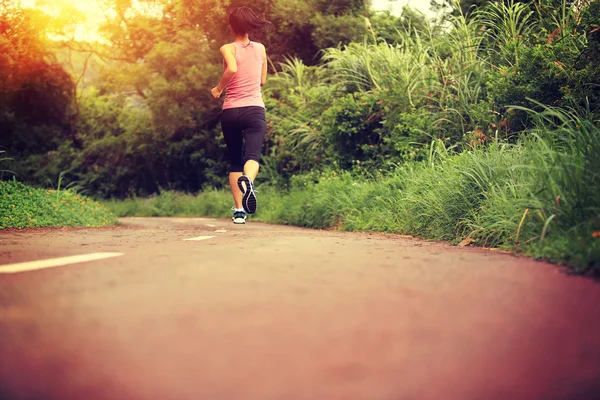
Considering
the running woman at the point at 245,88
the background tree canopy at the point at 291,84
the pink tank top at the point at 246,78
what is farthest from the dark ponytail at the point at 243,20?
the background tree canopy at the point at 291,84

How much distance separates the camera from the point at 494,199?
615cm

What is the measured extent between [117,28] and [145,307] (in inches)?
919

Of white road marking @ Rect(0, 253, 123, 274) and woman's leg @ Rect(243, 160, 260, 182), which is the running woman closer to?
woman's leg @ Rect(243, 160, 260, 182)

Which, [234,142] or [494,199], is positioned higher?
[234,142]

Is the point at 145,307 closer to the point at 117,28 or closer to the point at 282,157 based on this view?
the point at 282,157

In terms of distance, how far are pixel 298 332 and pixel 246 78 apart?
625cm

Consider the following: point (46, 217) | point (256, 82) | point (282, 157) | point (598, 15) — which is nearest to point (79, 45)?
point (282, 157)

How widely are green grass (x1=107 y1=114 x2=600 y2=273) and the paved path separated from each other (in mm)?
548

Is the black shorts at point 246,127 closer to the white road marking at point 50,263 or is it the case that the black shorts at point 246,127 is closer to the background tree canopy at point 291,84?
the background tree canopy at point 291,84

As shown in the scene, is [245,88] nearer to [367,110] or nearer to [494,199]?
[494,199]

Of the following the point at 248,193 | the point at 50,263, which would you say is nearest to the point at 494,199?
the point at 248,193

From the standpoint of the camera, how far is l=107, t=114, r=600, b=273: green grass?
4.58 m

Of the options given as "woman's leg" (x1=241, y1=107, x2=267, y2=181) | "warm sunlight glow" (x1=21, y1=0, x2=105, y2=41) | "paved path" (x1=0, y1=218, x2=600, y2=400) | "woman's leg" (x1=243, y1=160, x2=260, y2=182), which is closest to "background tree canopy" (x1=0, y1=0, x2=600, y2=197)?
"warm sunlight glow" (x1=21, y1=0, x2=105, y2=41)

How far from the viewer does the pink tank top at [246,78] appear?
335 inches
